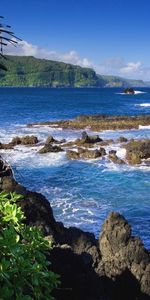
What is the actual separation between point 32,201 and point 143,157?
1079 inches

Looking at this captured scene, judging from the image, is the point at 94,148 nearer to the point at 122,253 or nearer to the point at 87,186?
the point at 87,186

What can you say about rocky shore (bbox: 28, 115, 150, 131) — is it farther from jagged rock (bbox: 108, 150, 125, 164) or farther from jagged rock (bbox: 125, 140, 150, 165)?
jagged rock (bbox: 108, 150, 125, 164)

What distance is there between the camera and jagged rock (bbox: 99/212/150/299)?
14.6m

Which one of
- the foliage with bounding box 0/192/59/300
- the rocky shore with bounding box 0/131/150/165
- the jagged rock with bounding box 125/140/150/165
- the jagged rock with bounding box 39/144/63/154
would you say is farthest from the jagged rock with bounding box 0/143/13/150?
the foliage with bounding box 0/192/59/300

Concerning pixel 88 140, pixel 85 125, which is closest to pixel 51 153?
pixel 88 140

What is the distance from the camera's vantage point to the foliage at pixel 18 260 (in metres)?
5.53

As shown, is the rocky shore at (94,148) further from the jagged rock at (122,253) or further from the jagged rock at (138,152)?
the jagged rock at (122,253)

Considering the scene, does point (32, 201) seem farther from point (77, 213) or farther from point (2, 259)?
point (2, 259)

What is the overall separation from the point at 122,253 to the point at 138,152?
29.0m

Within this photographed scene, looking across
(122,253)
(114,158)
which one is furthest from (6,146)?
(122,253)

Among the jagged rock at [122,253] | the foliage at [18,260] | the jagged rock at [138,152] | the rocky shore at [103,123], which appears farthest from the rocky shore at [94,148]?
the foliage at [18,260]

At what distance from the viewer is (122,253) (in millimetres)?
15797

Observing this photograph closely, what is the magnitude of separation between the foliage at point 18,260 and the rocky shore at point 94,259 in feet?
17.0

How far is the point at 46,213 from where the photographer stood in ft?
57.7
